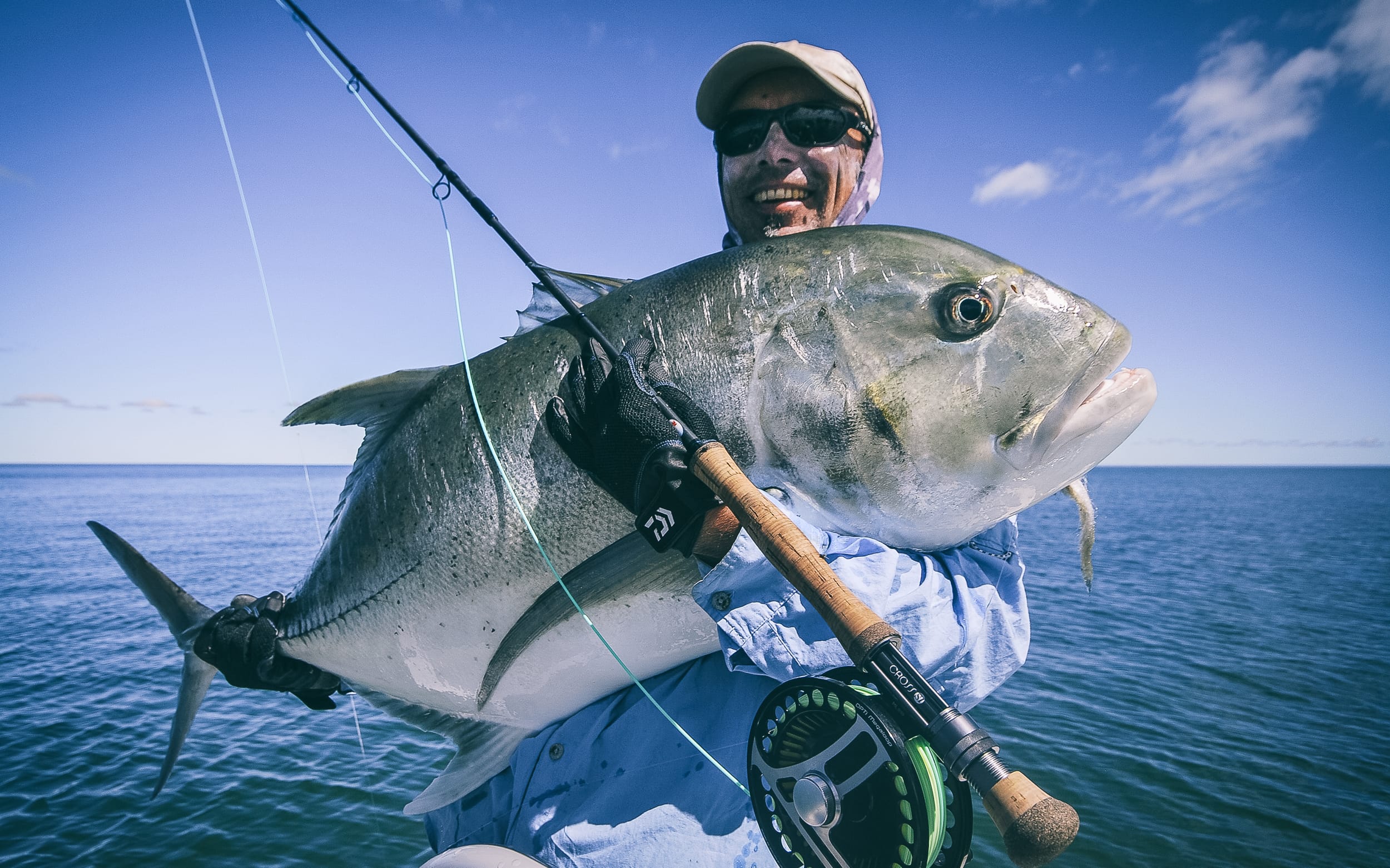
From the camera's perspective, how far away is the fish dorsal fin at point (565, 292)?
94.9 inches

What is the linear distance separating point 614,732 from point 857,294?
4.90 ft

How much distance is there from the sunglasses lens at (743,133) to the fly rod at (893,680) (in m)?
1.43

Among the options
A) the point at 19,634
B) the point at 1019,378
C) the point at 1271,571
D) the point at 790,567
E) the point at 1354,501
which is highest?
the point at 1019,378

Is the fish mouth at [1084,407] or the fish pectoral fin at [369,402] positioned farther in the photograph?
the fish pectoral fin at [369,402]

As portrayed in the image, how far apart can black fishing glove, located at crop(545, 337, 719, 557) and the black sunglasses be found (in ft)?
4.58

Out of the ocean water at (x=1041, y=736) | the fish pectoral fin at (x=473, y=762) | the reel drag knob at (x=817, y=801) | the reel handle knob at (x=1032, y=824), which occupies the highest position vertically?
the reel handle knob at (x=1032, y=824)

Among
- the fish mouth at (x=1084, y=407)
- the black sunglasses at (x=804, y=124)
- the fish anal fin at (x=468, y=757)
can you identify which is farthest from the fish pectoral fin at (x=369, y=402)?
the fish mouth at (x=1084, y=407)

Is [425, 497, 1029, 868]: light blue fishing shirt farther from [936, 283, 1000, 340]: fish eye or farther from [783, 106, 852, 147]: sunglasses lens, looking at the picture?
[783, 106, 852, 147]: sunglasses lens

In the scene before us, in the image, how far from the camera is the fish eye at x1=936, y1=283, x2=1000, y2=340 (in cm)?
178

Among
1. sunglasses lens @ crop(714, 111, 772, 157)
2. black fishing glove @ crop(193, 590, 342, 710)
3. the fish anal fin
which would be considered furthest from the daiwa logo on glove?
black fishing glove @ crop(193, 590, 342, 710)

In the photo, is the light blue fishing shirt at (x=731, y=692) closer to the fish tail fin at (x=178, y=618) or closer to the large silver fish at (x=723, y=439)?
the large silver fish at (x=723, y=439)

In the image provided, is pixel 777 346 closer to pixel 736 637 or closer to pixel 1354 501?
pixel 736 637

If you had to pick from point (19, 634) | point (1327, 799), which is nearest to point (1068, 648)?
point (1327, 799)

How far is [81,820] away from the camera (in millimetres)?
9734
